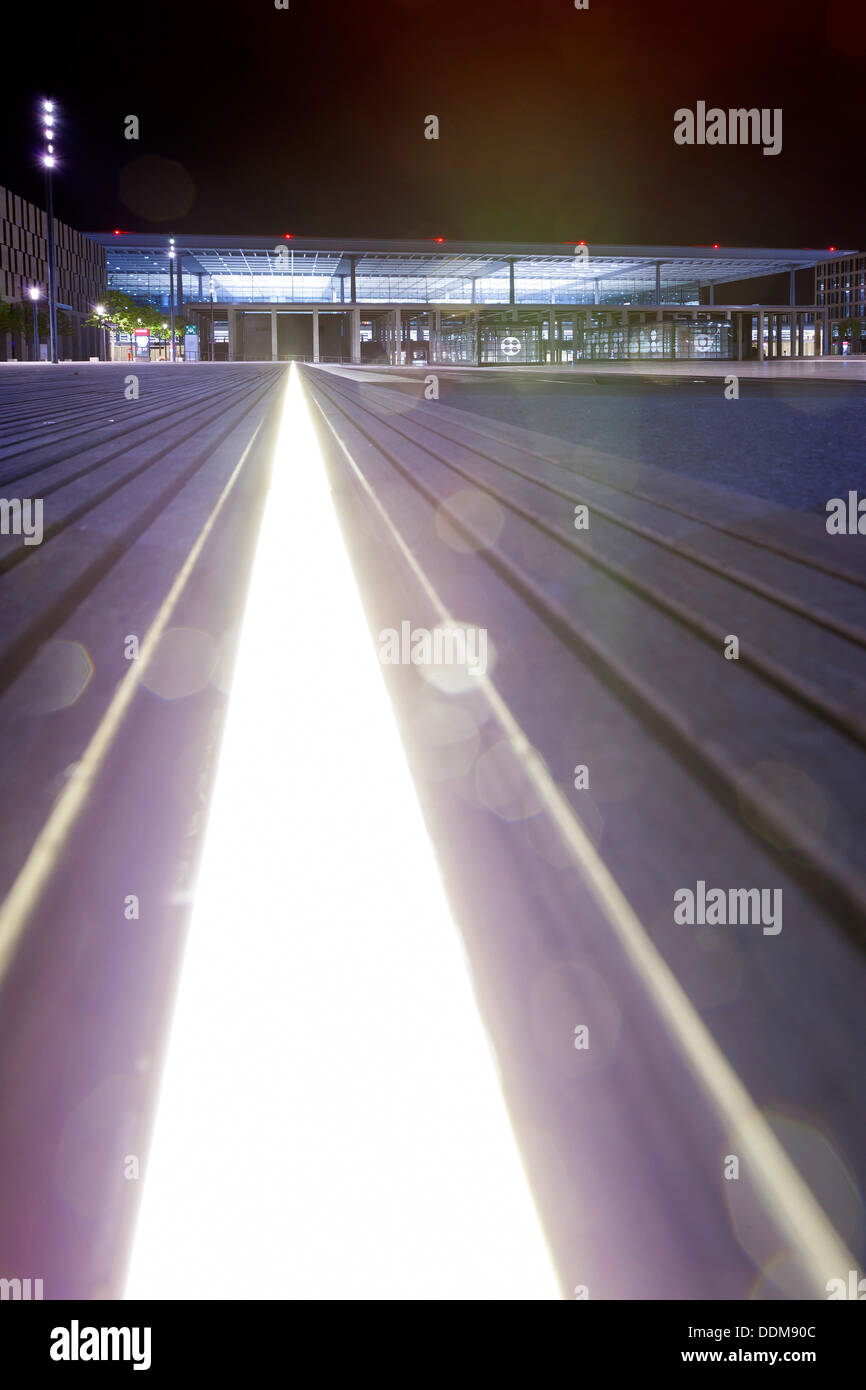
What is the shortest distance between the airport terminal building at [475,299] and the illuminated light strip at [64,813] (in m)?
40.6

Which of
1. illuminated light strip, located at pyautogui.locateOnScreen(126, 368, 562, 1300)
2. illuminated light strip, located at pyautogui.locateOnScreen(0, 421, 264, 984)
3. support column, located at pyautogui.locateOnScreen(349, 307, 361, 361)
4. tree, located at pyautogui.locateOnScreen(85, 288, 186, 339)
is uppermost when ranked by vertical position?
tree, located at pyautogui.locateOnScreen(85, 288, 186, 339)

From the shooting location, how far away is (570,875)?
4.97 feet

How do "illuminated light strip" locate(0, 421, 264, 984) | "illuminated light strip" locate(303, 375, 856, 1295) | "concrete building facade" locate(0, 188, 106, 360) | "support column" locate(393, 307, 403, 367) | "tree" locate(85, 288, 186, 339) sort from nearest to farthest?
"illuminated light strip" locate(303, 375, 856, 1295) → "illuminated light strip" locate(0, 421, 264, 984) → "concrete building facade" locate(0, 188, 106, 360) → "support column" locate(393, 307, 403, 367) → "tree" locate(85, 288, 186, 339)

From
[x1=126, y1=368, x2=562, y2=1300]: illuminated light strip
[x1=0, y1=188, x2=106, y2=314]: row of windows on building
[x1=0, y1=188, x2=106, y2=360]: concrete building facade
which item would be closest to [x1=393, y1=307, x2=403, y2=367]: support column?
[x1=0, y1=188, x2=106, y2=360]: concrete building facade

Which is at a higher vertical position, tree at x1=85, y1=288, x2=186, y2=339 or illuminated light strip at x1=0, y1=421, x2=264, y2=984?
tree at x1=85, y1=288, x2=186, y2=339

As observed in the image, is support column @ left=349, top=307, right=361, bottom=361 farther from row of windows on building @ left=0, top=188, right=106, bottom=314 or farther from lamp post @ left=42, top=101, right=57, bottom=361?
lamp post @ left=42, top=101, right=57, bottom=361

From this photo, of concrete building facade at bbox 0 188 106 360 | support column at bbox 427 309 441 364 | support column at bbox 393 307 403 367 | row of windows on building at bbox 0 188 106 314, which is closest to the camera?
concrete building facade at bbox 0 188 106 360

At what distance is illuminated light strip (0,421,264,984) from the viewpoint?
55.0 inches

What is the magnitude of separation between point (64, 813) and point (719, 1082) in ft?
3.52

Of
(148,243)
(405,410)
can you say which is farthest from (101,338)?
(405,410)

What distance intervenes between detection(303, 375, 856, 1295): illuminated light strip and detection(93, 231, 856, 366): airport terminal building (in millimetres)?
41355

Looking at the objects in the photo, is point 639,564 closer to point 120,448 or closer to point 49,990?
point 49,990

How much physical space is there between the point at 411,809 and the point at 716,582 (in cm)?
115

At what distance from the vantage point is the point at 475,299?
5225cm
